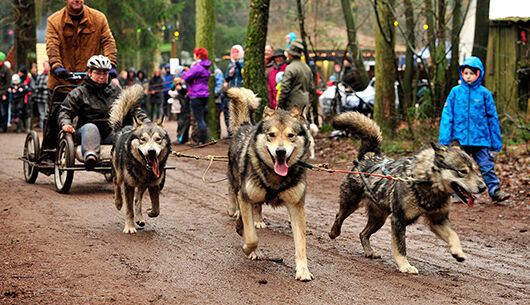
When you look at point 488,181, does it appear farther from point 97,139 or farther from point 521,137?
point 97,139

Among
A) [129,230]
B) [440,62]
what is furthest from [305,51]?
[129,230]

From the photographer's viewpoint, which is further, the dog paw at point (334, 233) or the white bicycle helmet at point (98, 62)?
the white bicycle helmet at point (98, 62)

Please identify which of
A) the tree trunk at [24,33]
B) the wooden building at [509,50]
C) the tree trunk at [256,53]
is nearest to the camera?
the tree trunk at [256,53]

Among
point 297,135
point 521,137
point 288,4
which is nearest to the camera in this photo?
point 297,135

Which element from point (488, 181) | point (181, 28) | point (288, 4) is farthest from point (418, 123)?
point (288, 4)

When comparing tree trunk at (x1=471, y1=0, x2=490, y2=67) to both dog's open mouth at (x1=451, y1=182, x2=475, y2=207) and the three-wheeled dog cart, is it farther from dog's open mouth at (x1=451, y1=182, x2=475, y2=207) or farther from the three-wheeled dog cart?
dog's open mouth at (x1=451, y1=182, x2=475, y2=207)

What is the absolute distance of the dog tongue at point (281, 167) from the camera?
208 inches

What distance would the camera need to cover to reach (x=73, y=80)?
31.8 feet

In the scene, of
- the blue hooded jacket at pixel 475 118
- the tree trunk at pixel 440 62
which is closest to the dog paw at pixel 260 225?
the blue hooded jacket at pixel 475 118

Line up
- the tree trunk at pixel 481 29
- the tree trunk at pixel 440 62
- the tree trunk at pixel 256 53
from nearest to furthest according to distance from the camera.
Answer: the tree trunk at pixel 481 29 → the tree trunk at pixel 440 62 → the tree trunk at pixel 256 53

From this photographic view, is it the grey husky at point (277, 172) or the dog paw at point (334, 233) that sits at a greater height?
the grey husky at point (277, 172)

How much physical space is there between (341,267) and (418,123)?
9.96 meters

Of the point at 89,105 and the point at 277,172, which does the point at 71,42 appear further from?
the point at 277,172

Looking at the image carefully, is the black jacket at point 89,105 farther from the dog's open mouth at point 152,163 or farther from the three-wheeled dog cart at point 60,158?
the dog's open mouth at point 152,163
